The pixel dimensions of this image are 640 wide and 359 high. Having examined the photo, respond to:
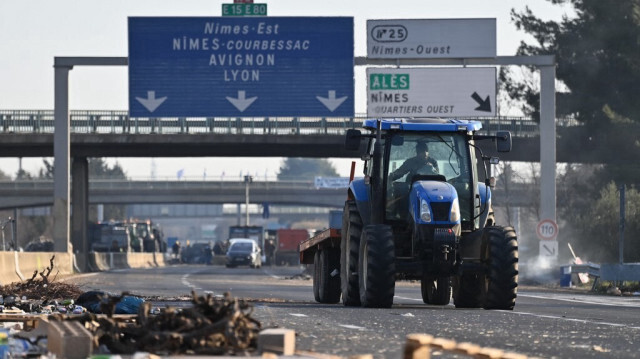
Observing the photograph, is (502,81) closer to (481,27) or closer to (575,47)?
(575,47)

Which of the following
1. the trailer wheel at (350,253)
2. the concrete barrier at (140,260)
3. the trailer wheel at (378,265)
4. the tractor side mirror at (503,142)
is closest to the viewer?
the trailer wheel at (378,265)

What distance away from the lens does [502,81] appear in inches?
2717

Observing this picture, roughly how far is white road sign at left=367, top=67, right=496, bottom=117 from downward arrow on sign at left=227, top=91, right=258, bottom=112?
3.43m

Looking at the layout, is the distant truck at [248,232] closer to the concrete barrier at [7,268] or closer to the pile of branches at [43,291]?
the concrete barrier at [7,268]

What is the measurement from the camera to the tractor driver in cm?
2064

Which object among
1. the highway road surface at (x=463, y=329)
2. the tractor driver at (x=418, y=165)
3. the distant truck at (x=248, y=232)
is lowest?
the highway road surface at (x=463, y=329)

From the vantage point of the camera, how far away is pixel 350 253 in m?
20.6

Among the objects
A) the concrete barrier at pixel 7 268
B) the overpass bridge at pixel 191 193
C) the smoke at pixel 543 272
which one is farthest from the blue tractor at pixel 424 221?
the overpass bridge at pixel 191 193

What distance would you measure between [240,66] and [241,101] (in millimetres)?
1106

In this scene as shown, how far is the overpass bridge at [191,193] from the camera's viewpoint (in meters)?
115

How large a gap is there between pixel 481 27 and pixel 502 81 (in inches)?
981

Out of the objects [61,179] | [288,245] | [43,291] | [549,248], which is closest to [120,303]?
[43,291]

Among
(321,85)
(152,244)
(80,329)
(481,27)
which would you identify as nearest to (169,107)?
(321,85)

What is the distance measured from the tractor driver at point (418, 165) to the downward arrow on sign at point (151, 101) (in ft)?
78.9
